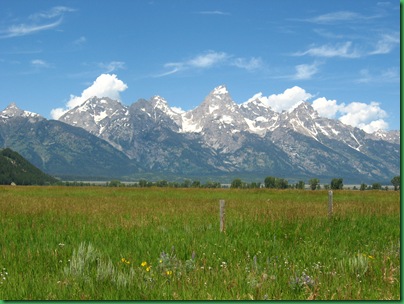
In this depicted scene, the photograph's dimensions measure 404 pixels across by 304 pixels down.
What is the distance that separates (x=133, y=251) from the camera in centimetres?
1177

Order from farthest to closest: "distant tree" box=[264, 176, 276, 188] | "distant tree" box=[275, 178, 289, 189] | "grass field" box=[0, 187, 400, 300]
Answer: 1. "distant tree" box=[264, 176, 276, 188]
2. "distant tree" box=[275, 178, 289, 189]
3. "grass field" box=[0, 187, 400, 300]

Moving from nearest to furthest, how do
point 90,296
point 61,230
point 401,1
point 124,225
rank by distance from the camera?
point 401,1 → point 90,296 → point 61,230 → point 124,225

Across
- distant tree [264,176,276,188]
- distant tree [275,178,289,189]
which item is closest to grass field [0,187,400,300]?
distant tree [275,178,289,189]

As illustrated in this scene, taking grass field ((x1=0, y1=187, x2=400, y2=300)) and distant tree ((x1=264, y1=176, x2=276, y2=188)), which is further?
distant tree ((x1=264, y1=176, x2=276, y2=188))

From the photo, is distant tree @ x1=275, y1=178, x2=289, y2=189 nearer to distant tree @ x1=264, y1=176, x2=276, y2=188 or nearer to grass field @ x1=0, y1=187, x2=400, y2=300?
distant tree @ x1=264, y1=176, x2=276, y2=188

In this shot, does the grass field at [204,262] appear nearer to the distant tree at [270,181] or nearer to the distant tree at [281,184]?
the distant tree at [281,184]

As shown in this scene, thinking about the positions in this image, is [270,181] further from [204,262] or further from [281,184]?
[204,262]

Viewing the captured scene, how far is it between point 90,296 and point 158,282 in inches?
47.9

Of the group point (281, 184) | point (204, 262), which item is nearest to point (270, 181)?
point (281, 184)

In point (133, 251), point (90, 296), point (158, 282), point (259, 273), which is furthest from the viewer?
point (133, 251)

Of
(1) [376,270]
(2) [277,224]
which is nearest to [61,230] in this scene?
(2) [277,224]

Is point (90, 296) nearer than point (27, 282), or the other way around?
point (90, 296)

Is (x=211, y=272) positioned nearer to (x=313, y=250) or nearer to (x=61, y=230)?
(x=313, y=250)

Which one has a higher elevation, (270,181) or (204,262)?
(270,181)
